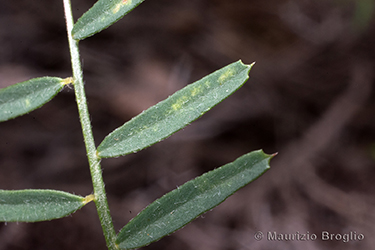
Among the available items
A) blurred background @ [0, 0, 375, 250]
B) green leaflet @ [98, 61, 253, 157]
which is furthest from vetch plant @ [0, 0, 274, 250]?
blurred background @ [0, 0, 375, 250]

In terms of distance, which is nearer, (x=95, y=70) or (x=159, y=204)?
(x=159, y=204)

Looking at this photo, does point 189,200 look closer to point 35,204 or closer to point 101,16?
point 35,204

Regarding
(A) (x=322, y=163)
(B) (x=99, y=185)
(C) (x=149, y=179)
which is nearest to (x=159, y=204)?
(B) (x=99, y=185)

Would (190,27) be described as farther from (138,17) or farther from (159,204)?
(159,204)

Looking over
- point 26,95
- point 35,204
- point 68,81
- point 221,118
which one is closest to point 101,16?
point 68,81

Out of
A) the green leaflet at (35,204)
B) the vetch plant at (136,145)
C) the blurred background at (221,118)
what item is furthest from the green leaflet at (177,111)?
the blurred background at (221,118)

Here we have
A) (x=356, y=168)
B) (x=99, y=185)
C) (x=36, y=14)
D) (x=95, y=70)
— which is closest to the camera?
(x=99, y=185)
